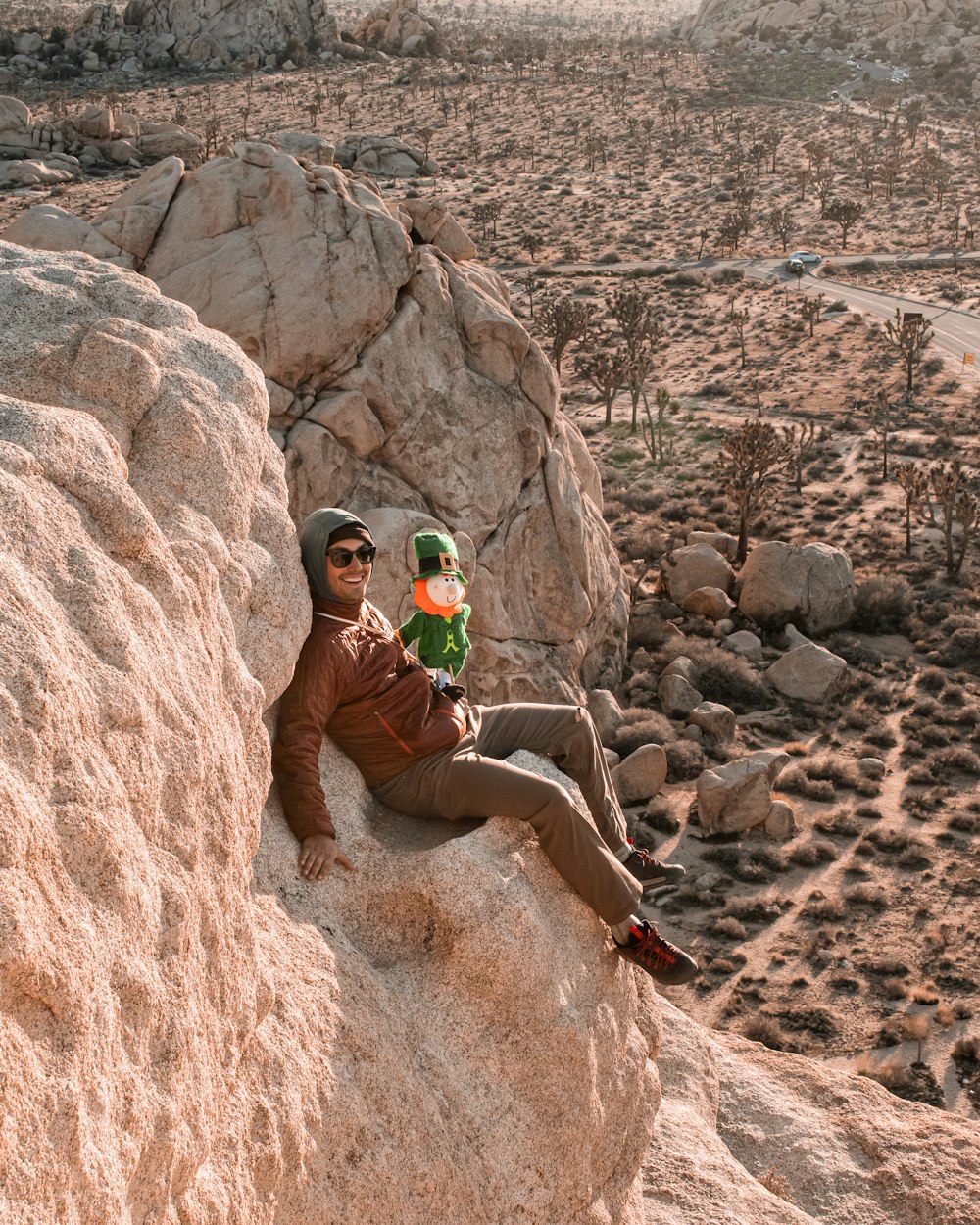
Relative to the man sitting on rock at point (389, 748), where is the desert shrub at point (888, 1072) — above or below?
below

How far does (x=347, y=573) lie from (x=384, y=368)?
1097cm

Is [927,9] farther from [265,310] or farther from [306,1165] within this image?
[306,1165]

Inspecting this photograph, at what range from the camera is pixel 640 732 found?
59.0ft

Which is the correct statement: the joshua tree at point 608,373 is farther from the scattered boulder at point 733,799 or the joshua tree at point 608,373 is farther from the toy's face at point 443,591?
the toy's face at point 443,591

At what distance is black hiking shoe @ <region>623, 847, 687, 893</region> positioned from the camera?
19.9ft

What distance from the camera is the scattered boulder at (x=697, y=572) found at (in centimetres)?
2300

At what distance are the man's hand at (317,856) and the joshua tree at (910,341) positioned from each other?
114ft

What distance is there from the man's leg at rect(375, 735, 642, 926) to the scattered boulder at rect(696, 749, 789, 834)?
35.7 feet

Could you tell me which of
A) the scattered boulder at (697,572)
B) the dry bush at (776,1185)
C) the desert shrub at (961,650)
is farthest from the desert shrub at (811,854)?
the dry bush at (776,1185)

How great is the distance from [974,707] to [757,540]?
25.1 feet

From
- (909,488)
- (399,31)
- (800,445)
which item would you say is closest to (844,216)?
(800,445)

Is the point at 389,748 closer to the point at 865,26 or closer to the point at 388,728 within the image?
the point at 388,728

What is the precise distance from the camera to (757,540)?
2628 cm

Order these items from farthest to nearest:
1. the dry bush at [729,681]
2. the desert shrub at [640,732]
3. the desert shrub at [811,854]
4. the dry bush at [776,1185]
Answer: the dry bush at [729,681] < the desert shrub at [640,732] < the desert shrub at [811,854] < the dry bush at [776,1185]
